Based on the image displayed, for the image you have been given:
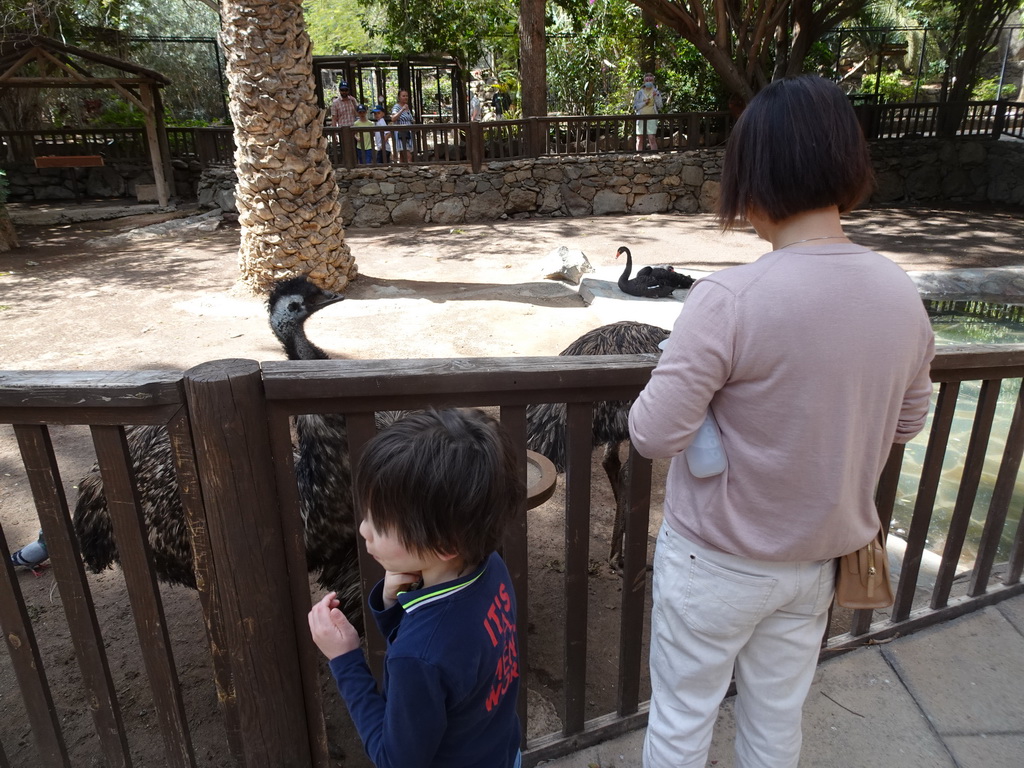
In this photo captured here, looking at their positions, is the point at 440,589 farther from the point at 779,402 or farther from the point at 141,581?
the point at 141,581

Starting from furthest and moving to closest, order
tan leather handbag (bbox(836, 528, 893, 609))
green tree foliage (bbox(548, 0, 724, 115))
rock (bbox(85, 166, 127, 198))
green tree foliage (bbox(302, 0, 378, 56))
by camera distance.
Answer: green tree foliage (bbox(302, 0, 378, 56)), rock (bbox(85, 166, 127, 198)), green tree foliage (bbox(548, 0, 724, 115)), tan leather handbag (bbox(836, 528, 893, 609))

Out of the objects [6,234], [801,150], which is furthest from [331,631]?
[6,234]

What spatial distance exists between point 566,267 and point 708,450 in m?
7.81

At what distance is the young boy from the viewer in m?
1.18

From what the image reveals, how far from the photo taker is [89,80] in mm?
13805

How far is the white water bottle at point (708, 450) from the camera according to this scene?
1397 millimetres

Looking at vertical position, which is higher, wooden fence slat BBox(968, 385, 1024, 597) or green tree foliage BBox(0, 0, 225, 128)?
green tree foliage BBox(0, 0, 225, 128)

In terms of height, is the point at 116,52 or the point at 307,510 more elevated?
the point at 116,52

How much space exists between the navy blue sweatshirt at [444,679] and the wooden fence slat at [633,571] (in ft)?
1.98

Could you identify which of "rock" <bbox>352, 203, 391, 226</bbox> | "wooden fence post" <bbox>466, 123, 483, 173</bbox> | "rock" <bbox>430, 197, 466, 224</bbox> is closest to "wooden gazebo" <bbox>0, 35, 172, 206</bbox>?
"rock" <bbox>352, 203, 391, 226</bbox>

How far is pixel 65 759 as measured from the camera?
187 cm

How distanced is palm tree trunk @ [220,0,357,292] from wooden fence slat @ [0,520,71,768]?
263 inches

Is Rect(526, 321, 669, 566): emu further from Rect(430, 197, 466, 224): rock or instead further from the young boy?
Rect(430, 197, 466, 224): rock

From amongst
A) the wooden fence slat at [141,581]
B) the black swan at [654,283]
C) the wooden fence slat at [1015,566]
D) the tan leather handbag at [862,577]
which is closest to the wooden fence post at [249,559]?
the wooden fence slat at [141,581]
